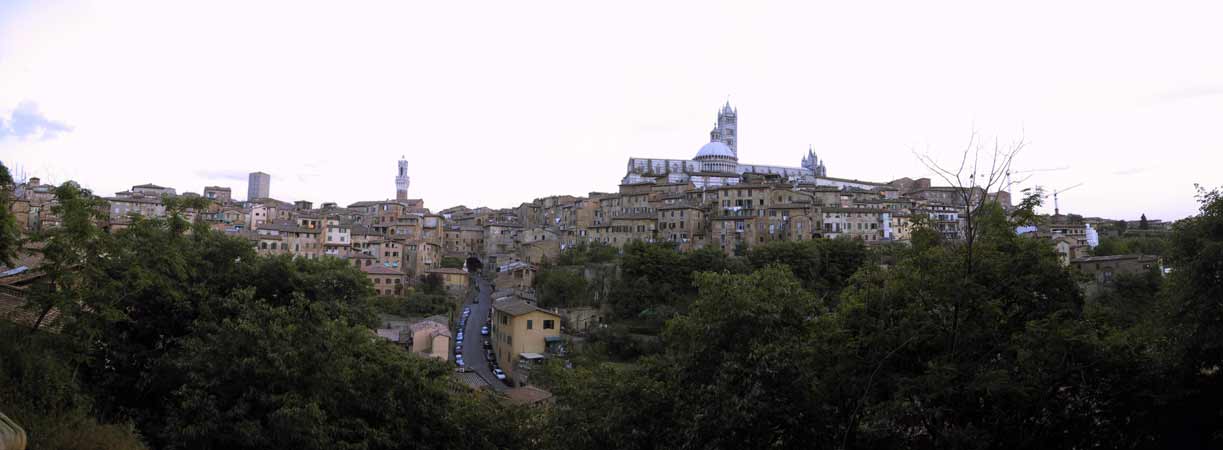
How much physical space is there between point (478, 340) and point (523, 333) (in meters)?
6.10

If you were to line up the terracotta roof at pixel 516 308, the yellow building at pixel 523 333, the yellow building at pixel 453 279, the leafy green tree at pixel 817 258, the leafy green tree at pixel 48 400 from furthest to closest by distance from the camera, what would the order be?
the yellow building at pixel 453 279 < the leafy green tree at pixel 817 258 < the terracotta roof at pixel 516 308 < the yellow building at pixel 523 333 < the leafy green tree at pixel 48 400

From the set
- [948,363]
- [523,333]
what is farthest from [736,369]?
[523,333]

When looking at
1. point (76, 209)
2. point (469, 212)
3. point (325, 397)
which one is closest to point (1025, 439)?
point (325, 397)

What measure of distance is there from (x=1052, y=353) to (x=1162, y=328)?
1719mm

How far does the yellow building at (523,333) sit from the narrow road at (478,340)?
103 centimetres

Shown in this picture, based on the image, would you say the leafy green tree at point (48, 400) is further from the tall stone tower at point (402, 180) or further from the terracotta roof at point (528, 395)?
the tall stone tower at point (402, 180)

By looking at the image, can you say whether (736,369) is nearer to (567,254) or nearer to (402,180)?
(567,254)

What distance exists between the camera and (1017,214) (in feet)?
36.8

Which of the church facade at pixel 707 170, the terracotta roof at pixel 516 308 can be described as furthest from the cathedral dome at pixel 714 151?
the terracotta roof at pixel 516 308

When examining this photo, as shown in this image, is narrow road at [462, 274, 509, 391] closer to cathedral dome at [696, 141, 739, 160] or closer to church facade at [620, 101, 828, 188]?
church facade at [620, 101, 828, 188]

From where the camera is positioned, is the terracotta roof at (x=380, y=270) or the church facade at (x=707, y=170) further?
the church facade at (x=707, y=170)

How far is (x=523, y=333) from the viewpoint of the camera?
33375mm

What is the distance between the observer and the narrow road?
31.8 metres

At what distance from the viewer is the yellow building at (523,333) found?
33.2m
